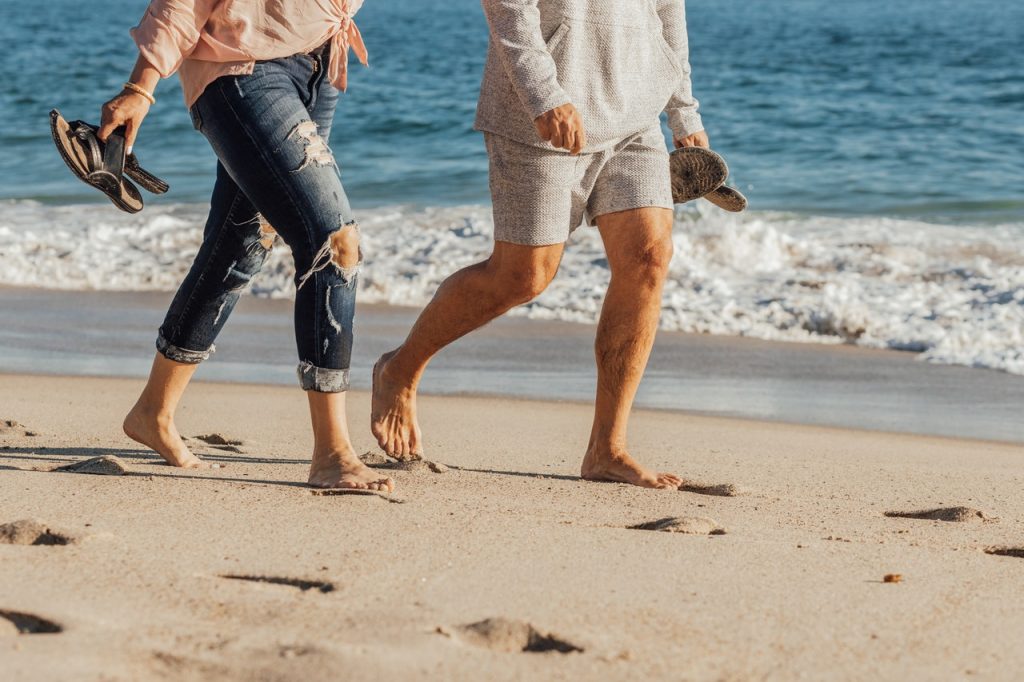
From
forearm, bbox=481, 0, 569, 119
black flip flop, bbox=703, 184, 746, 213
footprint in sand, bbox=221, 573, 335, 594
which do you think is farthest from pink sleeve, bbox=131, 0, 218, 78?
black flip flop, bbox=703, 184, 746, 213

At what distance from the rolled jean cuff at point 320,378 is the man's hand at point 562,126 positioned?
0.80 metres

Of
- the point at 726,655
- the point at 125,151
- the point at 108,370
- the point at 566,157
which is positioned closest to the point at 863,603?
the point at 726,655

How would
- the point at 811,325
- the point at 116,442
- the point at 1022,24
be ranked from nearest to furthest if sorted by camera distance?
the point at 116,442
the point at 811,325
the point at 1022,24

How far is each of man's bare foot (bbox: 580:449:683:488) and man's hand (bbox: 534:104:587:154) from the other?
3.04ft

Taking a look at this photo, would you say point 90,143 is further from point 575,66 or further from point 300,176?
point 575,66

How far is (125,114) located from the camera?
3.09 m

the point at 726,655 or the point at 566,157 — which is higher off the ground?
the point at 566,157

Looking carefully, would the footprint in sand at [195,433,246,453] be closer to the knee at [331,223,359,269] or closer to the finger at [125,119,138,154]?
the knee at [331,223,359,269]

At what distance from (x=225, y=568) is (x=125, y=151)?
1.12 metres

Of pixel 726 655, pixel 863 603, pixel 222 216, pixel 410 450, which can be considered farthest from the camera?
pixel 410 450

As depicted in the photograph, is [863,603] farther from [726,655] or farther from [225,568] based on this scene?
[225,568]

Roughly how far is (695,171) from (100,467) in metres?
1.91

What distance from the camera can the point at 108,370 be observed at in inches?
232

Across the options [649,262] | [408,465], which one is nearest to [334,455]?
[408,465]
